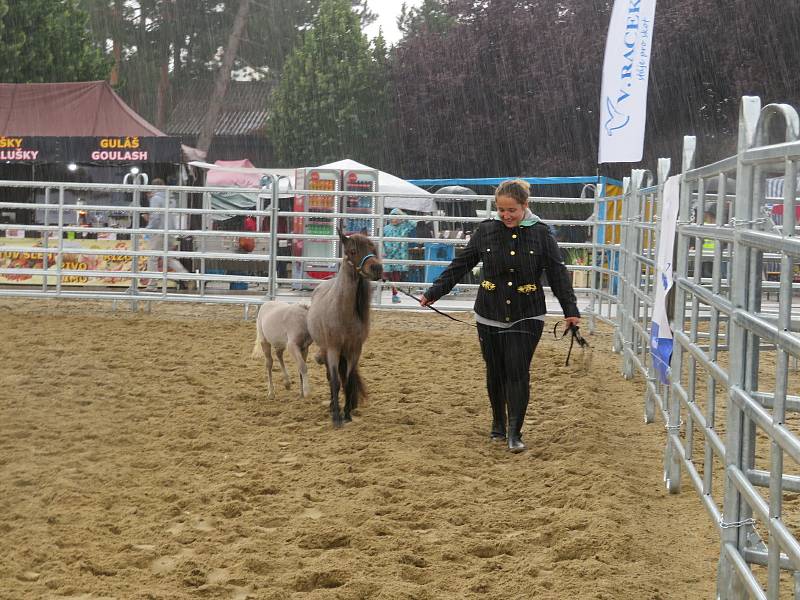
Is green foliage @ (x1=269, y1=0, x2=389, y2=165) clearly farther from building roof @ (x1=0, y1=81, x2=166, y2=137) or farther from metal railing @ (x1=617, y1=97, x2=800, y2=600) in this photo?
metal railing @ (x1=617, y1=97, x2=800, y2=600)

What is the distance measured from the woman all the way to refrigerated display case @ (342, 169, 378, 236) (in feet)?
26.1

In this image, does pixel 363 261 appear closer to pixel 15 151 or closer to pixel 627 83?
pixel 627 83

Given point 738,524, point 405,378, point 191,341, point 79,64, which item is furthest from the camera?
point 79,64

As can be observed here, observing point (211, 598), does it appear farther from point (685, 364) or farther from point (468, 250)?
point (685, 364)

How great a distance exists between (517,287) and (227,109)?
4199cm

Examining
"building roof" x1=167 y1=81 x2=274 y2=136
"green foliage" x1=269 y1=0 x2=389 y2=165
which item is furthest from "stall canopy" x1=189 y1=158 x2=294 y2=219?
"building roof" x1=167 y1=81 x2=274 y2=136

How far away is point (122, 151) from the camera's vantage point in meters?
17.6

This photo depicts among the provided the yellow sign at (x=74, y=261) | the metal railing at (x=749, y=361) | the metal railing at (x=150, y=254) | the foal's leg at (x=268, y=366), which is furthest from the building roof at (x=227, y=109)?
the metal railing at (x=749, y=361)

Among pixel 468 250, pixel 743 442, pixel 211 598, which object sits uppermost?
pixel 468 250

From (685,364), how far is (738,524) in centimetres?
600

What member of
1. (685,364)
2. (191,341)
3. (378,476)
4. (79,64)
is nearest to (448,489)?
(378,476)

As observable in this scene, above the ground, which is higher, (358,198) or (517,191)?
(358,198)

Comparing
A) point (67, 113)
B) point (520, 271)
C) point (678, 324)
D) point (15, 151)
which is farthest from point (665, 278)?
point (67, 113)

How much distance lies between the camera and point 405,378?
8.61 m
